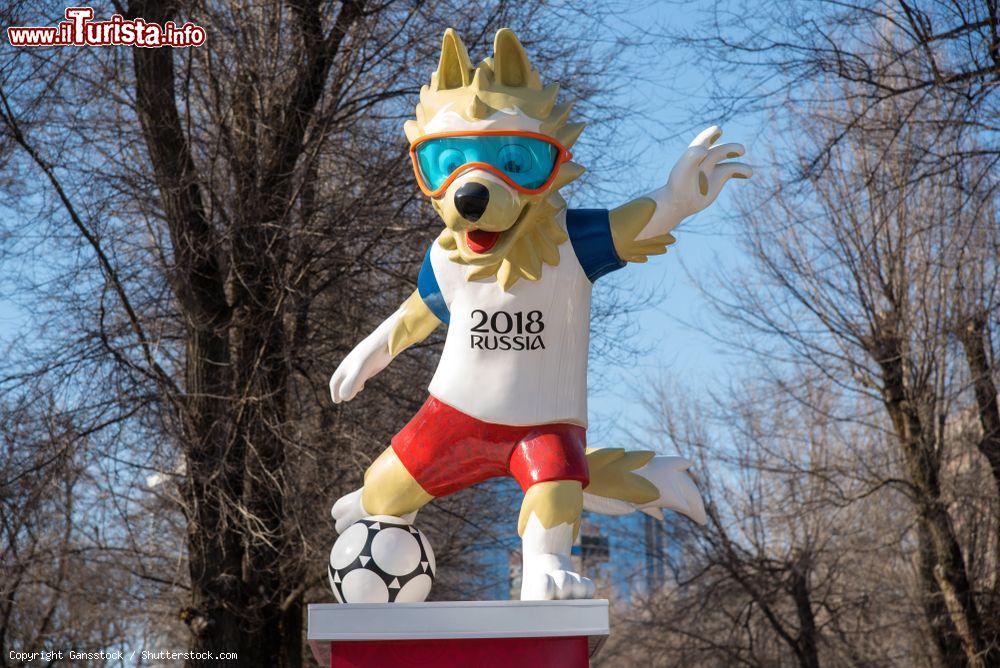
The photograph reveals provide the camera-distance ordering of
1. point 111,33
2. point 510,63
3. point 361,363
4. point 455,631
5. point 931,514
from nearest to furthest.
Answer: point 455,631 < point 510,63 < point 361,363 < point 111,33 < point 931,514

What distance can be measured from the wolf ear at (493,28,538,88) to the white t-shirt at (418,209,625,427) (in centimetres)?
50

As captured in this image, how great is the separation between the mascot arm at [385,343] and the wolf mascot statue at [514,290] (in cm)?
11

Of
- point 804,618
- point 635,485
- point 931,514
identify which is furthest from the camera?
point 804,618

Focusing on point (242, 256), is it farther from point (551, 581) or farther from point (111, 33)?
point (551, 581)

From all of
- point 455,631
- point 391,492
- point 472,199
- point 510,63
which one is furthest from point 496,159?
point 455,631

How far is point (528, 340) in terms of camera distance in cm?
394

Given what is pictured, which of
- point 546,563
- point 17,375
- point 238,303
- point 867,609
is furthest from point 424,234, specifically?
point 867,609

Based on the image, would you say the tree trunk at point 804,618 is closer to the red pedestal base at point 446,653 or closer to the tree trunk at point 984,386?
the tree trunk at point 984,386

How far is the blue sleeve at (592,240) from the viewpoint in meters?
4.04

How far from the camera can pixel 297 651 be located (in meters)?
9.06

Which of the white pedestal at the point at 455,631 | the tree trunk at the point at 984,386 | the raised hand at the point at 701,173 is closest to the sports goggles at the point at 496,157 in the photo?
the raised hand at the point at 701,173

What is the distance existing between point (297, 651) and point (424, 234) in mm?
3542

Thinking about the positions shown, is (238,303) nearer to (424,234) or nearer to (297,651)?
(424,234)

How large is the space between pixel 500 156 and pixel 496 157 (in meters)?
0.01
